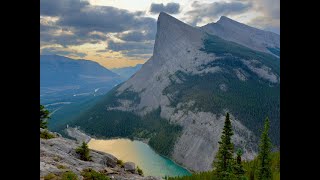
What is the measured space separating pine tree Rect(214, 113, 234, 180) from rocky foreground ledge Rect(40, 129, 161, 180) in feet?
61.7

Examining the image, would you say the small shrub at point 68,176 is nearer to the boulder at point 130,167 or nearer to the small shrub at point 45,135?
the boulder at point 130,167

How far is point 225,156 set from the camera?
4544 centimetres

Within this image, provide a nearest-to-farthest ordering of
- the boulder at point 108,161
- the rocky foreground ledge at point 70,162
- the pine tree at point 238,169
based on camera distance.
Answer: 1. the rocky foreground ledge at point 70,162
2. the boulder at point 108,161
3. the pine tree at point 238,169

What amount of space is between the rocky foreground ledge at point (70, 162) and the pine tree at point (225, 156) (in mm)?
18819

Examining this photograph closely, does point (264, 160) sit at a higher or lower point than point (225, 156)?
lower

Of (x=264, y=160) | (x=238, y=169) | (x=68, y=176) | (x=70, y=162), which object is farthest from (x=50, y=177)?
(x=264, y=160)

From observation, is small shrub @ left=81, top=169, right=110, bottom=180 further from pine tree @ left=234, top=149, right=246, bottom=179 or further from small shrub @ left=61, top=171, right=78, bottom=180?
pine tree @ left=234, top=149, right=246, bottom=179

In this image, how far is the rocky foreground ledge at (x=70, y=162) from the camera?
21.6m

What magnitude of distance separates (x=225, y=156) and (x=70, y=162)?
27180 mm

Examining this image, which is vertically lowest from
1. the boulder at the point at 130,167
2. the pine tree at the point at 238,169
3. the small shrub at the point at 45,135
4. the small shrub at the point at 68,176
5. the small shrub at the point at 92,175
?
the pine tree at the point at 238,169

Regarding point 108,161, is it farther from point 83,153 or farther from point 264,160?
point 264,160

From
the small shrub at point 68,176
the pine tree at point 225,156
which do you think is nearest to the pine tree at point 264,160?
the pine tree at point 225,156
